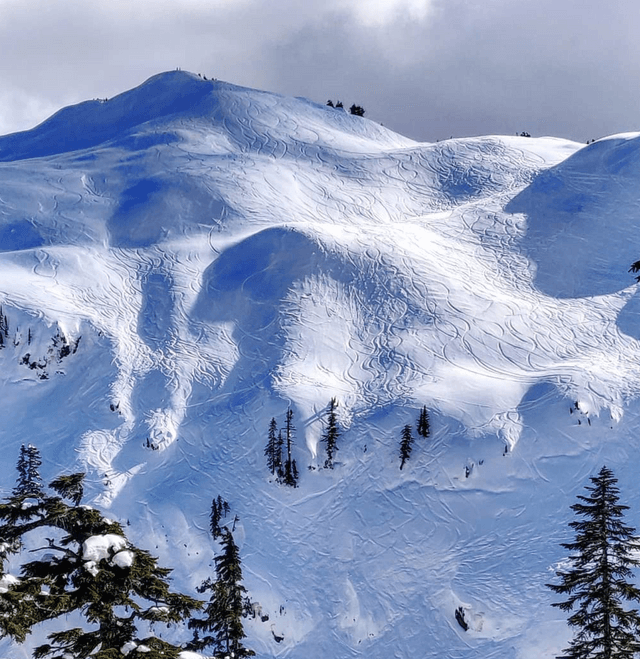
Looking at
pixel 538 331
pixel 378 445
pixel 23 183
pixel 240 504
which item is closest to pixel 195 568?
pixel 240 504

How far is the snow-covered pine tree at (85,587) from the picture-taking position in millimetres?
8969

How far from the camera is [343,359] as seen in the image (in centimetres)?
6988

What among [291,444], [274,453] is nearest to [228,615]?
[274,453]

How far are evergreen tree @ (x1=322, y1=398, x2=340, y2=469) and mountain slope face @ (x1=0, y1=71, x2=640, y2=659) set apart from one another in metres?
0.87

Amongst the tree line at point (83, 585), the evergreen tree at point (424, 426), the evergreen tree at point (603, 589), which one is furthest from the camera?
the evergreen tree at point (424, 426)

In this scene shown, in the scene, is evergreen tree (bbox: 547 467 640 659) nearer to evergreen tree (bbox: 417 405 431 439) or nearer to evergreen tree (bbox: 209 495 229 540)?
evergreen tree (bbox: 209 495 229 540)

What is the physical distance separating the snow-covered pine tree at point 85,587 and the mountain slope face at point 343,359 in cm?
3643

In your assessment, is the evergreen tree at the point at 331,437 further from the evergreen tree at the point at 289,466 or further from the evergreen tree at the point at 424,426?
the evergreen tree at the point at 424,426

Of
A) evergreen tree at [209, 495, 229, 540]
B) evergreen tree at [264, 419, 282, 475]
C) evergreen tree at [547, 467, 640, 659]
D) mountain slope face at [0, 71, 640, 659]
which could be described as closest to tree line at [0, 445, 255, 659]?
evergreen tree at [547, 467, 640, 659]

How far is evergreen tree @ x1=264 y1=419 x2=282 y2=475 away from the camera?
5725 centimetres

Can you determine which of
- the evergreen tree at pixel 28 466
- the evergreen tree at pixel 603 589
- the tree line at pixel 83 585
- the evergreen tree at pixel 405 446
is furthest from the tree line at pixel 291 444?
the tree line at pixel 83 585

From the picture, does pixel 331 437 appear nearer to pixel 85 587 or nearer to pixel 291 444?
pixel 291 444

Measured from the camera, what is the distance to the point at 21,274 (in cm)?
8262

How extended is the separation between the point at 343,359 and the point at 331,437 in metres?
13.6
